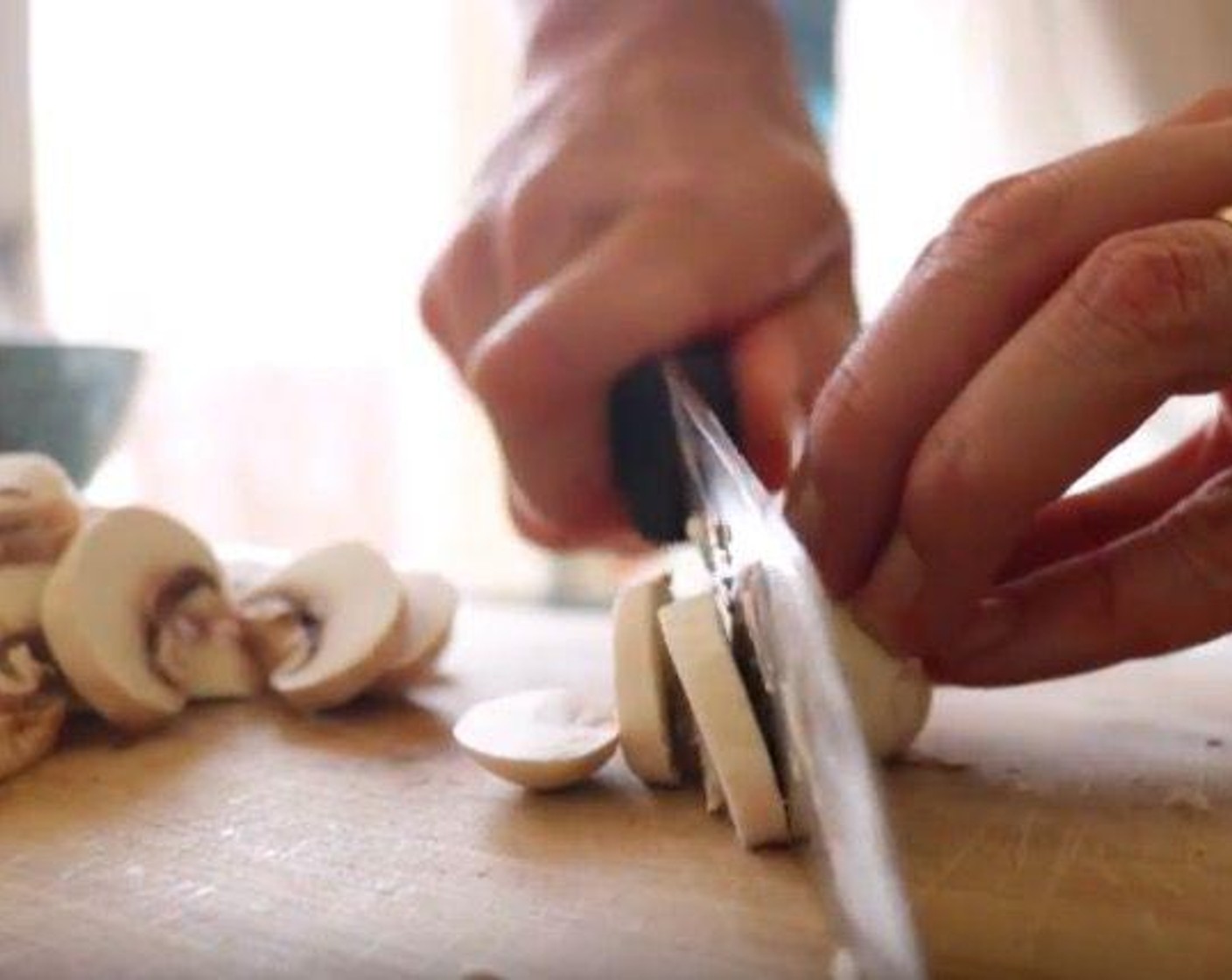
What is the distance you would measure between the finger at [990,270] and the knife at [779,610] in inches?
2.3

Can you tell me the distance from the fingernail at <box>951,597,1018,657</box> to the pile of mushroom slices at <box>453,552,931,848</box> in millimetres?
25

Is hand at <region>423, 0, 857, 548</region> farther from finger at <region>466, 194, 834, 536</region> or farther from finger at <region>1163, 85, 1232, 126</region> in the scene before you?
finger at <region>1163, 85, 1232, 126</region>

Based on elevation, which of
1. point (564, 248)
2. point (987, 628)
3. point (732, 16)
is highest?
point (732, 16)

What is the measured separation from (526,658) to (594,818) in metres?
0.39

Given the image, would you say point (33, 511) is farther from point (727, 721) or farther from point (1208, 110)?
point (1208, 110)

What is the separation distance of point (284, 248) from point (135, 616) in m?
1.60

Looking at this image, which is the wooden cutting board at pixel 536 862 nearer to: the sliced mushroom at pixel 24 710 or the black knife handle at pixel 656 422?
the sliced mushroom at pixel 24 710

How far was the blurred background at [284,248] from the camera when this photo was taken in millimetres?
2314

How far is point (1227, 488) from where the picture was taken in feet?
2.60

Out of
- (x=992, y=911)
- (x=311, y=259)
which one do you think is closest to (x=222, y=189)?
(x=311, y=259)

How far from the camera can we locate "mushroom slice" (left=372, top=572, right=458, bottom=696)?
0.96 metres

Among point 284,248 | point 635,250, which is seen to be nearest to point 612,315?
point 635,250

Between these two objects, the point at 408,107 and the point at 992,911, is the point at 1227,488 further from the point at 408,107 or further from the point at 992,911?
the point at 408,107

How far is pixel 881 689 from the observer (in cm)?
77
